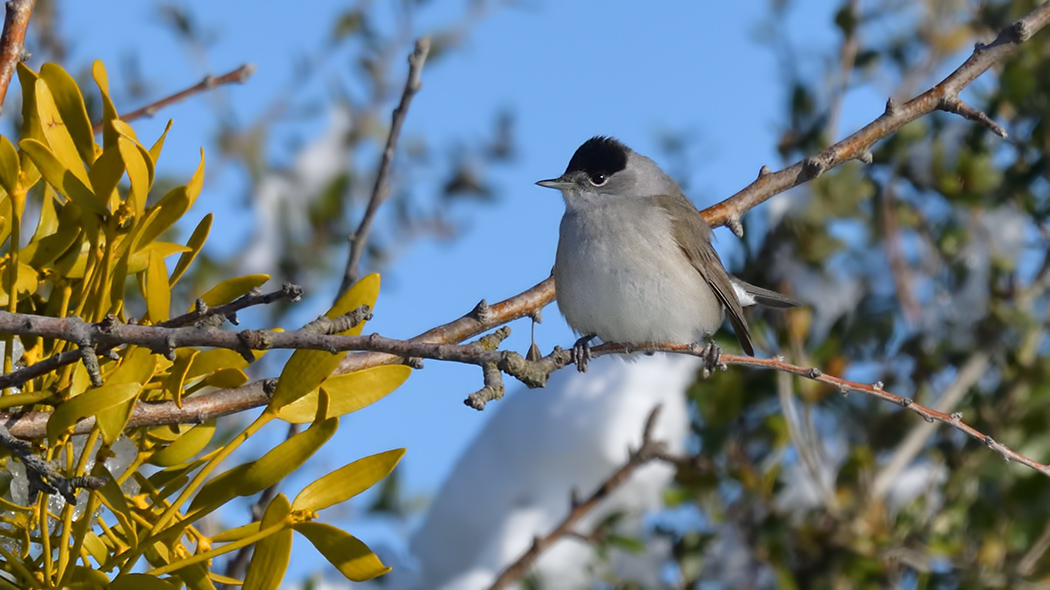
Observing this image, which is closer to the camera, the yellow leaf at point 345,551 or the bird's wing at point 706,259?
the yellow leaf at point 345,551

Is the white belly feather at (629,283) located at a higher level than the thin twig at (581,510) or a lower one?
higher

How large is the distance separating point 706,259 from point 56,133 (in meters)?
2.25

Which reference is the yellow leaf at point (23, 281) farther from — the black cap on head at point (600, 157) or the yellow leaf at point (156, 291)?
the black cap on head at point (600, 157)

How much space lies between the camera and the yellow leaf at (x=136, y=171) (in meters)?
1.28

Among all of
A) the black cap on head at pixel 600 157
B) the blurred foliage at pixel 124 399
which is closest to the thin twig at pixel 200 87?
the blurred foliage at pixel 124 399

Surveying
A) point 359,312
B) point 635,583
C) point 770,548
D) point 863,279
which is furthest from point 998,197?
point 359,312

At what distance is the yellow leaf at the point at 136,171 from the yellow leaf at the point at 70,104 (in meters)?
0.15

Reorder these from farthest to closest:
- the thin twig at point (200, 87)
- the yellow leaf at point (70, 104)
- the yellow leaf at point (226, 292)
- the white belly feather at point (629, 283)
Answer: the white belly feather at point (629, 283), the thin twig at point (200, 87), the yellow leaf at point (226, 292), the yellow leaf at point (70, 104)

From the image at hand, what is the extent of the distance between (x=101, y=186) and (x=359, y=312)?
1.23 feet

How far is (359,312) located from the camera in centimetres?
128

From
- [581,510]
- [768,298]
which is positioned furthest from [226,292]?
[768,298]

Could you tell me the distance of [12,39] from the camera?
1691mm

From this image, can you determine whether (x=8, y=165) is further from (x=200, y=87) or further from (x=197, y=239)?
(x=200, y=87)

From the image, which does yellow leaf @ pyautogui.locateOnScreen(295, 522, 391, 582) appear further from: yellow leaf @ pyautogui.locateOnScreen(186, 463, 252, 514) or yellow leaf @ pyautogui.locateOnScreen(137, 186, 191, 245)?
yellow leaf @ pyautogui.locateOnScreen(137, 186, 191, 245)
